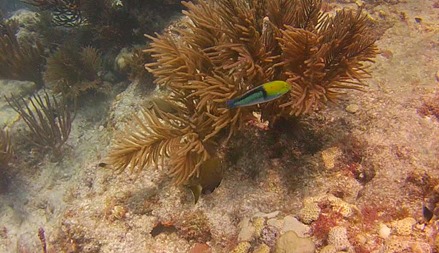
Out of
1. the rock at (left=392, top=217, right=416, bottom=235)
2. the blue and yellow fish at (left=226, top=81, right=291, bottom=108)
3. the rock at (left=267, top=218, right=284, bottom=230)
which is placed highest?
the blue and yellow fish at (left=226, top=81, right=291, bottom=108)

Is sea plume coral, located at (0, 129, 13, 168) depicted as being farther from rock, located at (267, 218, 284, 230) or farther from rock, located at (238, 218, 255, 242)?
rock, located at (267, 218, 284, 230)

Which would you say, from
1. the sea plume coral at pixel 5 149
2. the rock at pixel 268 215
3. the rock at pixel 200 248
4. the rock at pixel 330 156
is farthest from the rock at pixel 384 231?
the sea plume coral at pixel 5 149

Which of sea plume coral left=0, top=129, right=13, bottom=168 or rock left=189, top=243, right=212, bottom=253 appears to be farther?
sea plume coral left=0, top=129, right=13, bottom=168

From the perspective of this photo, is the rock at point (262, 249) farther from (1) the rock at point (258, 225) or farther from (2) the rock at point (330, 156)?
(2) the rock at point (330, 156)

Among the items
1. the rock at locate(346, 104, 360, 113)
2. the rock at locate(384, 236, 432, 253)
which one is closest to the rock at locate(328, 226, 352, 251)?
the rock at locate(384, 236, 432, 253)

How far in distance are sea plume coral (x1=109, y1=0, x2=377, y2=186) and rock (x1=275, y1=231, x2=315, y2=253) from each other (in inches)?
36.5

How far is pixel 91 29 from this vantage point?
6.18 m

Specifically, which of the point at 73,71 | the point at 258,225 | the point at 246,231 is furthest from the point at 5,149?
the point at 258,225

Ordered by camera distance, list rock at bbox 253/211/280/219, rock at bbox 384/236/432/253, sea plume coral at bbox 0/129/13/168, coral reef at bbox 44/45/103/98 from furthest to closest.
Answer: coral reef at bbox 44/45/103/98 < sea plume coral at bbox 0/129/13/168 < rock at bbox 253/211/280/219 < rock at bbox 384/236/432/253

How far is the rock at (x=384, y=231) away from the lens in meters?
2.39

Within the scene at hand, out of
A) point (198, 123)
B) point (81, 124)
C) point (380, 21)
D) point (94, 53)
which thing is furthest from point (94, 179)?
point (380, 21)

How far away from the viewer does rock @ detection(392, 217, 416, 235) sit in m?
2.38

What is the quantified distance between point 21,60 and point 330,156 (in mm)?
5956

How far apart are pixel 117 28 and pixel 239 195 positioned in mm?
4221
